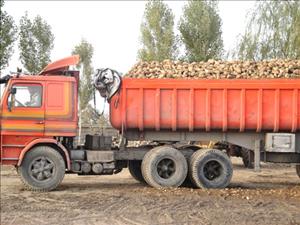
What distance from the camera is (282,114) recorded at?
13.0 meters

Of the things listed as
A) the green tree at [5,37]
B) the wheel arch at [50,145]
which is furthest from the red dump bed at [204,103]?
the green tree at [5,37]

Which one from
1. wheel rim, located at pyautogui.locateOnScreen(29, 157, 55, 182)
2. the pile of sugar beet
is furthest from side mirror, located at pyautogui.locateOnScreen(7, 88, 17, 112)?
the pile of sugar beet

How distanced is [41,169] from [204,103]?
417 cm

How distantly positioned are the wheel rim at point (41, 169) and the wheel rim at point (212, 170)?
3681mm

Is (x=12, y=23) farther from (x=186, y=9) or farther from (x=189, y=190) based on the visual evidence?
(x=189, y=190)

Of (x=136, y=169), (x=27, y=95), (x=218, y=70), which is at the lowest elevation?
(x=136, y=169)

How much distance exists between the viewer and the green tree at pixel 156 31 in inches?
1192

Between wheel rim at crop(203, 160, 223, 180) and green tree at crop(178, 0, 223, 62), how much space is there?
15.1 meters

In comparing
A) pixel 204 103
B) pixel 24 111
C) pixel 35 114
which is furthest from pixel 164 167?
pixel 24 111

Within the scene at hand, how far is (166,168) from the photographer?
12984 mm

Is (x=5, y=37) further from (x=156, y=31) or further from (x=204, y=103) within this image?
(x=204, y=103)

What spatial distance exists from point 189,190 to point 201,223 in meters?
3.80

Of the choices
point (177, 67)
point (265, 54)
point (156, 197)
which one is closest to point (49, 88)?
point (156, 197)

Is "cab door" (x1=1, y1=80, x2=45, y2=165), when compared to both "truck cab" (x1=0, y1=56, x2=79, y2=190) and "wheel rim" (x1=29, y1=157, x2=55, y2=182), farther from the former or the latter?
"wheel rim" (x1=29, y1=157, x2=55, y2=182)
